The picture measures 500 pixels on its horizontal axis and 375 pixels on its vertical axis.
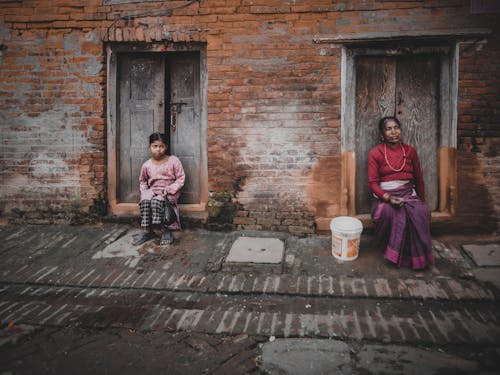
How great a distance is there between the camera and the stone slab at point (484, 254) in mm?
3654

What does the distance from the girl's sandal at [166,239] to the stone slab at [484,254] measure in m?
3.56

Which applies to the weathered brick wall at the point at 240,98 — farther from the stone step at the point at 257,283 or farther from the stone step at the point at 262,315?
the stone step at the point at 262,315

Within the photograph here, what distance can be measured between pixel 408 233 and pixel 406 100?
6.21ft

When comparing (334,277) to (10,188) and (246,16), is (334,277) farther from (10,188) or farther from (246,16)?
(10,188)

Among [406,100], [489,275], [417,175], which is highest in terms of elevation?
[406,100]

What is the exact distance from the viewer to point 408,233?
12.1ft

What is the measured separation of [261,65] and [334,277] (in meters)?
2.82

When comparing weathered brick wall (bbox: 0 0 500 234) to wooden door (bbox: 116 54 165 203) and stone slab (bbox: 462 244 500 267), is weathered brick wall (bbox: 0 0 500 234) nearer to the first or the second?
wooden door (bbox: 116 54 165 203)

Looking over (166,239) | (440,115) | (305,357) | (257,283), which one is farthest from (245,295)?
(440,115)

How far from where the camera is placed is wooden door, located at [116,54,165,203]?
16.0 ft

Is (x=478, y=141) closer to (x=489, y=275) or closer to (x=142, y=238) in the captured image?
(x=489, y=275)

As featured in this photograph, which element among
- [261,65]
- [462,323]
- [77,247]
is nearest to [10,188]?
[77,247]

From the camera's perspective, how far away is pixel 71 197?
4.84 meters

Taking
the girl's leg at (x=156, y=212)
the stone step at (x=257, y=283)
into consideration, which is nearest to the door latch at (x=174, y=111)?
the girl's leg at (x=156, y=212)
